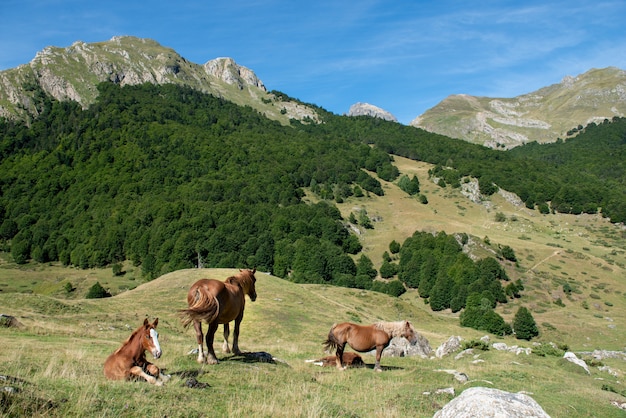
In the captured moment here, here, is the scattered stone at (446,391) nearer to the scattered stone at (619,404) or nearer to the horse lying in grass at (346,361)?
the horse lying in grass at (346,361)

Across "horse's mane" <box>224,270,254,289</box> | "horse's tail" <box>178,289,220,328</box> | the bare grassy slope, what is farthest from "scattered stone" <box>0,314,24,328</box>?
"horse's tail" <box>178,289,220,328</box>

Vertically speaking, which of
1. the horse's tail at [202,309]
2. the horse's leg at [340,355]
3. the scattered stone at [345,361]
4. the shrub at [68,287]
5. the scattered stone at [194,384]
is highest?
the horse's tail at [202,309]

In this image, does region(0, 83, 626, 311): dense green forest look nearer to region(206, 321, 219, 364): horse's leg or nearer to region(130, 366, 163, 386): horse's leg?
region(206, 321, 219, 364): horse's leg

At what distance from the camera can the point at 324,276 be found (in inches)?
4279

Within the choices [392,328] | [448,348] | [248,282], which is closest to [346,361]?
[392,328]

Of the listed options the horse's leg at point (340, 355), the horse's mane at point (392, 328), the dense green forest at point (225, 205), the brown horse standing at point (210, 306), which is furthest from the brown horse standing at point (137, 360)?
the dense green forest at point (225, 205)

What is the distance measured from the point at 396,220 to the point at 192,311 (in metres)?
137

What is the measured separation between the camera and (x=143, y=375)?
30.7ft

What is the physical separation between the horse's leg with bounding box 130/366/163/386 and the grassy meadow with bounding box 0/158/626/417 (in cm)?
35

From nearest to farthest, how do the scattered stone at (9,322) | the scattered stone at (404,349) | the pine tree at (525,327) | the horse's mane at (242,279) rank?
the horse's mane at (242,279) < the scattered stone at (9,322) < the scattered stone at (404,349) < the pine tree at (525,327)

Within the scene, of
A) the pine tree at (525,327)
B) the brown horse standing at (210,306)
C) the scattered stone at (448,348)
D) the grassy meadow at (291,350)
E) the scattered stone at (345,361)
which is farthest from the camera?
the pine tree at (525,327)

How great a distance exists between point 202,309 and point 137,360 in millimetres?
2280

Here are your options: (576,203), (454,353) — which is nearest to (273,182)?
(576,203)

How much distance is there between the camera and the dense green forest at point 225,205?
10919cm
